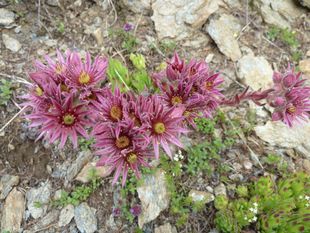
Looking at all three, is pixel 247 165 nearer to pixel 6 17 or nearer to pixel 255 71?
pixel 255 71

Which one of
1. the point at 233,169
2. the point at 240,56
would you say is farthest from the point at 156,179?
the point at 240,56

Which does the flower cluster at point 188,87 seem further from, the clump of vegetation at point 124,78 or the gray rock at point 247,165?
the gray rock at point 247,165

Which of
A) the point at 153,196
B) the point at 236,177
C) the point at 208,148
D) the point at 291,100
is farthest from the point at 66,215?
the point at 291,100

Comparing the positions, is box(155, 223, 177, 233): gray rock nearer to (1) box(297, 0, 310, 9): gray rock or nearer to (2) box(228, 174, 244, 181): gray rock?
(2) box(228, 174, 244, 181): gray rock

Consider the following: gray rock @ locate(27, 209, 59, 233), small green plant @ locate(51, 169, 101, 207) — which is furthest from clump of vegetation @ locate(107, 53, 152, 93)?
gray rock @ locate(27, 209, 59, 233)

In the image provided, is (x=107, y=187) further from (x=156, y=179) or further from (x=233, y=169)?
(x=233, y=169)

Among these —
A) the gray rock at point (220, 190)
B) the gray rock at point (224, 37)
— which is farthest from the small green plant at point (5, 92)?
the gray rock at point (224, 37)
